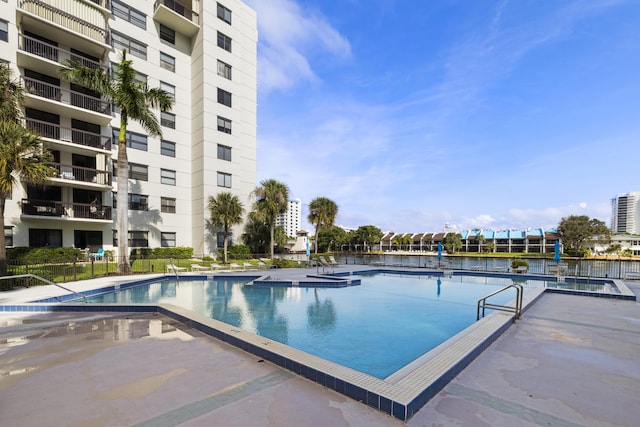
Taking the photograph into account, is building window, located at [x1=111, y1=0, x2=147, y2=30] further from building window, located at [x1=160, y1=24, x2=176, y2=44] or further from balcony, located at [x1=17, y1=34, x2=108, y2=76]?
balcony, located at [x1=17, y1=34, x2=108, y2=76]

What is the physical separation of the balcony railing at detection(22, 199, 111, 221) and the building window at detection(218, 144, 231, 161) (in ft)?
32.2

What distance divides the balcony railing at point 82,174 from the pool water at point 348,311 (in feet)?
34.9

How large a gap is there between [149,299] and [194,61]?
23.6 metres

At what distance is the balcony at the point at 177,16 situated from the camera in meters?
23.7

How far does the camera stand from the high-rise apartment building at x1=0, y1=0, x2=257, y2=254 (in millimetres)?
17781

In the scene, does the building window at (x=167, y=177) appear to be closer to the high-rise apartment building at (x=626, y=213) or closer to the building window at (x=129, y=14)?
the building window at (x=129, y=14)

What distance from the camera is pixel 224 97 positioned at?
27.0 metres

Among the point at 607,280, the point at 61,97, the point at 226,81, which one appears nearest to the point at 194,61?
the point at 226,81

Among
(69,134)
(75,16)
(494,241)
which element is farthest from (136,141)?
(494,241)

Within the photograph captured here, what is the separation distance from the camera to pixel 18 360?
14.1 feet

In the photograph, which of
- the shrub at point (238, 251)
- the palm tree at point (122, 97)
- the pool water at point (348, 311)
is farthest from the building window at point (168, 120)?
the pool water at point (348, 311)

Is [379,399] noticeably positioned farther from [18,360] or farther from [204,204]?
[204,204]

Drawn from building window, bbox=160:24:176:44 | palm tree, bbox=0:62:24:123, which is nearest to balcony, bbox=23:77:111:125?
palm tree, bbox=0:62:24:123

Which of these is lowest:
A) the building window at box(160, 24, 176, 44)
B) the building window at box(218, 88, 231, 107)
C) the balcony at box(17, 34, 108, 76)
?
the balcony at box(17, 34, 108, 76)
